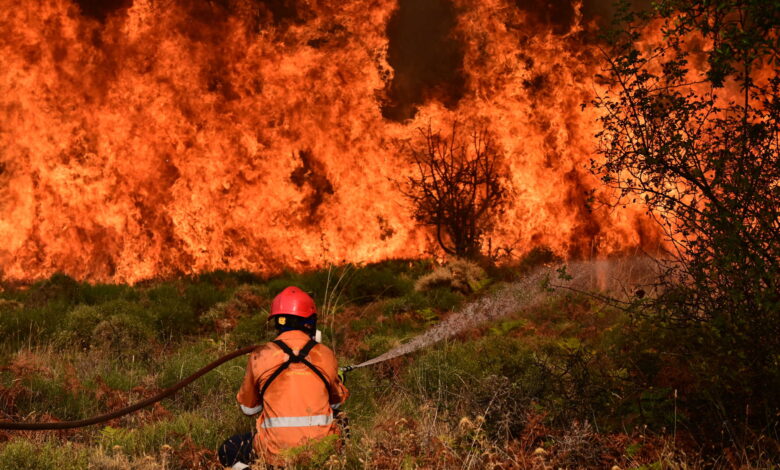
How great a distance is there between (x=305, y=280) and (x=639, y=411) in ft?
28.9

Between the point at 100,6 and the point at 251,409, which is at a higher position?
the point at 100,6

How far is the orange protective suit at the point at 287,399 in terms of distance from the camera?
4.32m

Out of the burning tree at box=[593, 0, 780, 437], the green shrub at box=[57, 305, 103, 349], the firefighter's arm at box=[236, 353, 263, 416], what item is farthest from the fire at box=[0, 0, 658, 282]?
the firefighter's arm at box=[236, 353, 263, 416]

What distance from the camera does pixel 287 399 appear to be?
4.33m

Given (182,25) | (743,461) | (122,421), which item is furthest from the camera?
(182,25)

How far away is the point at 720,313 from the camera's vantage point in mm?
4777

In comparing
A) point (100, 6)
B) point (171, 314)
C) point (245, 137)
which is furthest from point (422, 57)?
point (171, 314)

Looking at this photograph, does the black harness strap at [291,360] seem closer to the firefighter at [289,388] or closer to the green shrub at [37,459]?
the firefighter at [289,388]

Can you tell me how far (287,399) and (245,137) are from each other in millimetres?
12077

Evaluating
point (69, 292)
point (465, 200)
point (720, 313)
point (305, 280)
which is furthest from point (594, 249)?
point (720, 313)

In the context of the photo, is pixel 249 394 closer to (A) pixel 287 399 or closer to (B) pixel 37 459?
(A) pixel 287 399

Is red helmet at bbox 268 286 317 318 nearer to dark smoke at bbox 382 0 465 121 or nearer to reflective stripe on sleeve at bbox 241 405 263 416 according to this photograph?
reflective stripe on sleeve at bbox 241 405 263 416

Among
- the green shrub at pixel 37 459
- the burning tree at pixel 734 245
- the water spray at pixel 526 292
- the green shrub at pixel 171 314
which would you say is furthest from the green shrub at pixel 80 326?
the burning tree at pixel 734 245

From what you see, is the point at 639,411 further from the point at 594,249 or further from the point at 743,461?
the point at 594,249
